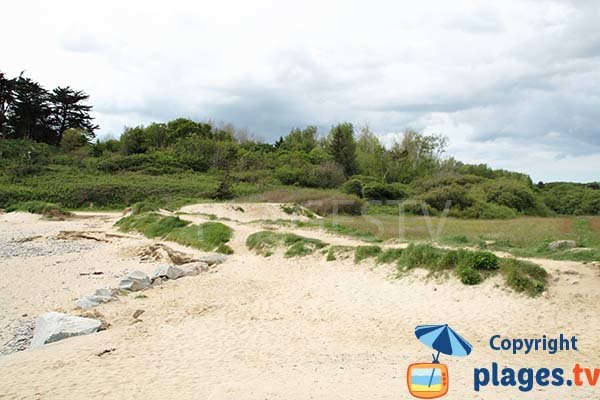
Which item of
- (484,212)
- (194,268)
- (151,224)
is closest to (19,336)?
(194,268)

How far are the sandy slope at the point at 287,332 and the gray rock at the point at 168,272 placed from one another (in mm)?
545

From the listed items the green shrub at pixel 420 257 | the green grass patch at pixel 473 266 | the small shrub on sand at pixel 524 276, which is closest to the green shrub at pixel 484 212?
the green grass patch at pixel 473 266

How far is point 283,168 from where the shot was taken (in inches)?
1959

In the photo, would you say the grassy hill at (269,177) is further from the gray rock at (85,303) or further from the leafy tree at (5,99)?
the gray rock at (85,303)

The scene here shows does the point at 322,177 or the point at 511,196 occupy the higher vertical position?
the point at 322,177

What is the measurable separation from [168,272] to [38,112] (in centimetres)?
4709

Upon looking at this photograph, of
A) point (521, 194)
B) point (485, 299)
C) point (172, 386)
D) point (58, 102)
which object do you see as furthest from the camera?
point (58, 102)

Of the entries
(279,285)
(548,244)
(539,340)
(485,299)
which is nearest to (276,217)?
(279,285)

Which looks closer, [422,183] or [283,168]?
[422,183]

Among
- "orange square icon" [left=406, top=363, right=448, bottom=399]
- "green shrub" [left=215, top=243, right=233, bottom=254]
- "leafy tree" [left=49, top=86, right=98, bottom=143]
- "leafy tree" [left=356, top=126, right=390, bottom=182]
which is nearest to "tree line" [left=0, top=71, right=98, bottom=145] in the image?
"leafy tree" [left=49, top=86, right=98, bottom=143]

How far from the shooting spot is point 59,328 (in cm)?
924

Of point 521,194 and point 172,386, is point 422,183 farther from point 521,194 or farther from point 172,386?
point 172,386

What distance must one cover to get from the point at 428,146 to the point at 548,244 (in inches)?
1854

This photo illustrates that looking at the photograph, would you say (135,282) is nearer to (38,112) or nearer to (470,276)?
(470,276)
